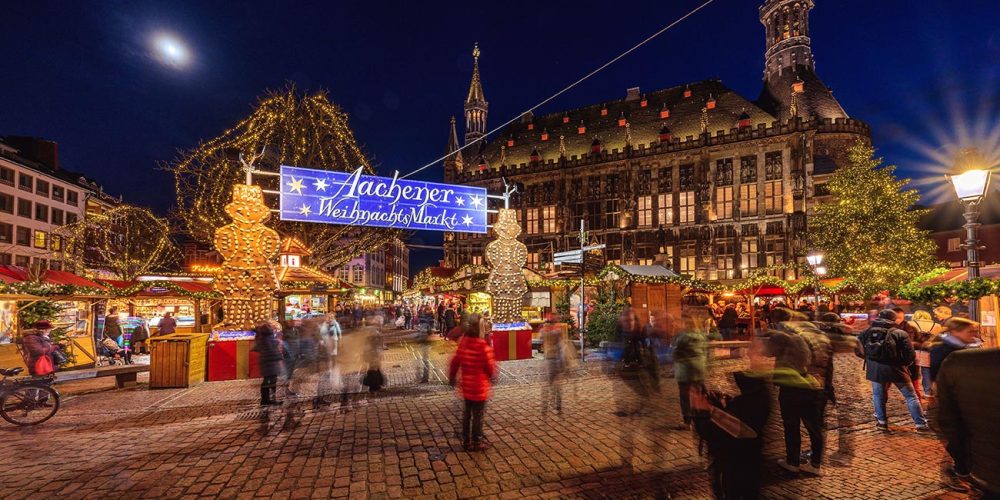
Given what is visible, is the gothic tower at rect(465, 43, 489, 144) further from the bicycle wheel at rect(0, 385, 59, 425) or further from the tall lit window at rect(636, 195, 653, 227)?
the bicycle wheel at rect(0, 385, 59, 425)

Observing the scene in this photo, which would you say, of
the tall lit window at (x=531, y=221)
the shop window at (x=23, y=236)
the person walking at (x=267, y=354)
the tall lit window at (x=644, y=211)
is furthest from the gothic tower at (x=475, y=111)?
the person walking at (x=267, y=354)

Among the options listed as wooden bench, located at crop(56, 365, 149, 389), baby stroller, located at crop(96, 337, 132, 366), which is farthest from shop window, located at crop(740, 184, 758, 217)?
baby stroller, located at crop(96, 337, 132, 366)

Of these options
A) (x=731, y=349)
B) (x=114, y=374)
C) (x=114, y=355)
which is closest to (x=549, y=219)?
(x=731, y=349)

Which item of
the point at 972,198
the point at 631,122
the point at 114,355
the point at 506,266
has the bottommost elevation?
the point at 114,355

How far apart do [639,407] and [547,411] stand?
1.70m

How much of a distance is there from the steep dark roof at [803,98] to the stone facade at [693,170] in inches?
5.0

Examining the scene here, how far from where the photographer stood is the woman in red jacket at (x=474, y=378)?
5.87 meters

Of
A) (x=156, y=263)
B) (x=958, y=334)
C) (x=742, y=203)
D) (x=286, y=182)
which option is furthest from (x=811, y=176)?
(x=156, y=263)

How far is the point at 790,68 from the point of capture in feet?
137

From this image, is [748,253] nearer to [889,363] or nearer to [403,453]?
[889,363]

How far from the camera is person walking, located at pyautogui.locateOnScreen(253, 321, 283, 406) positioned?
25.8 ft

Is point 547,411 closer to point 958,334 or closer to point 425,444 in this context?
point 425,444

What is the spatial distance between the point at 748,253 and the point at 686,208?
5.92 metres

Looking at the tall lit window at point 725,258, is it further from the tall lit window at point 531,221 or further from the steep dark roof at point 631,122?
the tall lit window at point 531,221
